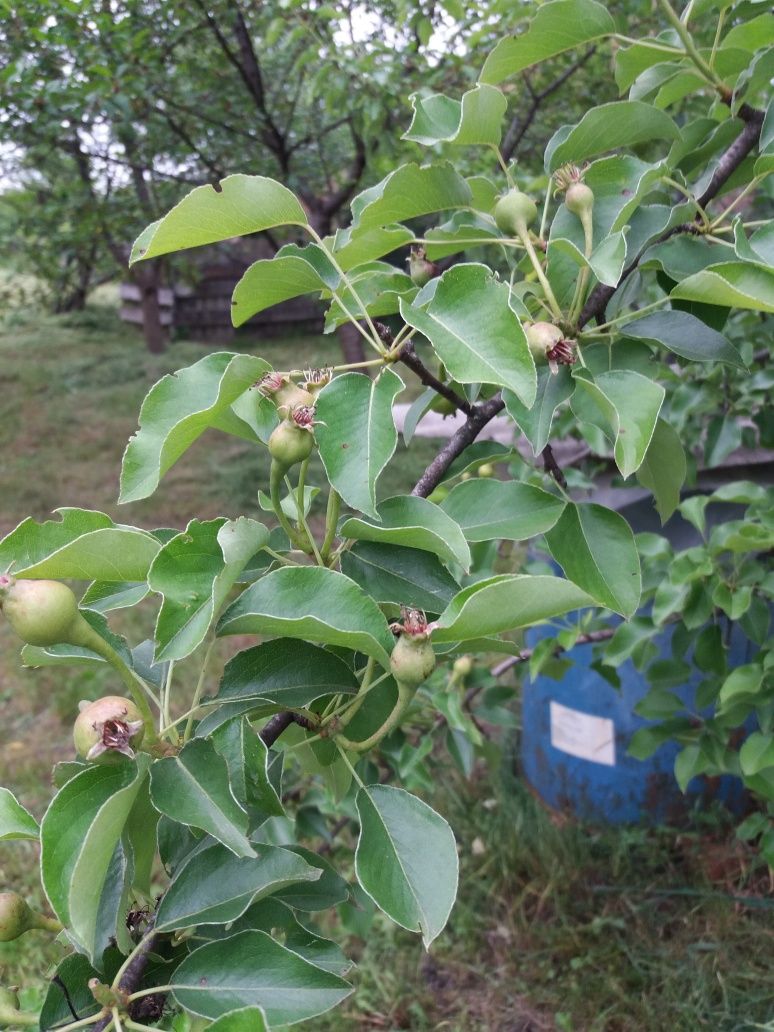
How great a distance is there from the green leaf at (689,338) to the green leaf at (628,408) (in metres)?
0.09

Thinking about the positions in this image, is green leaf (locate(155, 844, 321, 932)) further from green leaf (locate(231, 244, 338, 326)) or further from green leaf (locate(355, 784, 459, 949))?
green leaf (locate(231, 244, 338, 326))

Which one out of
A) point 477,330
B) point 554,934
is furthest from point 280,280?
point 554,934

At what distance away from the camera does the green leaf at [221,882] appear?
0.58 m

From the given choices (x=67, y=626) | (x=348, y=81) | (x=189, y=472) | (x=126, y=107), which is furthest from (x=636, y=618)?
(x=189, y=472)

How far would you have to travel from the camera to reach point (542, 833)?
2.18m

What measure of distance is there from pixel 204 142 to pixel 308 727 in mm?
3947

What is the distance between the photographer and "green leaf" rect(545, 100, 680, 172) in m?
0.75

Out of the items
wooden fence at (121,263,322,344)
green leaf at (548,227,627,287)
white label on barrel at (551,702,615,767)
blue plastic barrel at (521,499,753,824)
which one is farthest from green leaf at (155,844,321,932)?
wooden fence at (121,263,322,344)

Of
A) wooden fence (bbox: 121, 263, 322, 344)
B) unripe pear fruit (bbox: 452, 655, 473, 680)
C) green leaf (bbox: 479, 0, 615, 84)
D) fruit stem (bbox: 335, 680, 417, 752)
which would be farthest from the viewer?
wooden fence (bbox: 121, 263, 322, 344)

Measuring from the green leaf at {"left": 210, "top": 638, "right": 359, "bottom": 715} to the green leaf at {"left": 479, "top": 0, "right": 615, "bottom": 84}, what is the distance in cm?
58

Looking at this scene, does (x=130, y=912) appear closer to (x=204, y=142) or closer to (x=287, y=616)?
(x=287, y=616)

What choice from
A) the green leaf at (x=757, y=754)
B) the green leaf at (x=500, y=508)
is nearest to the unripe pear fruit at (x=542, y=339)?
the green leaf at (x=500, y=508)

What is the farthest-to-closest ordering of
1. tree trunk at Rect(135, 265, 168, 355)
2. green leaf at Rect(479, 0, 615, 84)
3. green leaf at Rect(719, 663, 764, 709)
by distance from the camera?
tree trunk at Rect(135, 265, 168, 355) < green leaf at Rect(719, 663, 764, 709) < green leaf at Rect(479, 0, 615, 84)

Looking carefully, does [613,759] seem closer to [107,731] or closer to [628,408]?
[628,408]
